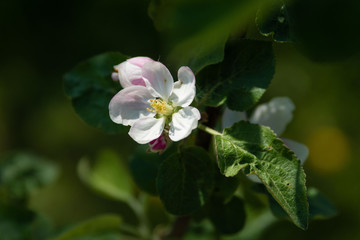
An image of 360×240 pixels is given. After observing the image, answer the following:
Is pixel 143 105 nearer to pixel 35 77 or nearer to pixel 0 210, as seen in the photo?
pixel 0 210

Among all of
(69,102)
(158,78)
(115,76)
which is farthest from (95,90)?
(69,102)

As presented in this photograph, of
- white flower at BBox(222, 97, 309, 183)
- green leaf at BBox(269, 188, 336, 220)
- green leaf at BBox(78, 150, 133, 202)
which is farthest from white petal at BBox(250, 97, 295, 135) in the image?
green leaf at BBox(78, 150, 133, 202)

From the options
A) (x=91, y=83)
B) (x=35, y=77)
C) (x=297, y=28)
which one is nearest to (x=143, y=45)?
(x=35, y=77)

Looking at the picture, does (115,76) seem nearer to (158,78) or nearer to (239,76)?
(158,78)

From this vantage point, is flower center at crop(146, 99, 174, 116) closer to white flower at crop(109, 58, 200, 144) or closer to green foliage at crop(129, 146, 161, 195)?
white flower at crop(109, 58, 200, 144)

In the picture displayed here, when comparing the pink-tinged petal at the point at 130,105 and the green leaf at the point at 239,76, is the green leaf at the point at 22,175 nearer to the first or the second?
the pink-tinged petal at the point at 130,105

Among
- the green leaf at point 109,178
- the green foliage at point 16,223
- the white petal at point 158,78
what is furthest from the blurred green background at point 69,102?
the white petal at point 158,78
